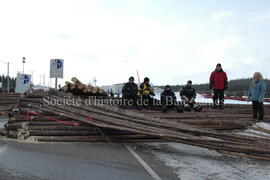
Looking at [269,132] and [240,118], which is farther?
[240,118]

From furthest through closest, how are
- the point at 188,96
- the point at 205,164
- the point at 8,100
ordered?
1. the point at 8,100
2. the point at 188,96
3. the point at 205,164

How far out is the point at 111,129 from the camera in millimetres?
7566

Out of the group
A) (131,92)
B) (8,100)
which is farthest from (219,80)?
(8,100)

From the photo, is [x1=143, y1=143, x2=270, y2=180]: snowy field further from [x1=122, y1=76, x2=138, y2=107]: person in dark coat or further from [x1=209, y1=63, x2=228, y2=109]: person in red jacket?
[x1=209, y1=63, x2=228, y2=109]: person in red jacket

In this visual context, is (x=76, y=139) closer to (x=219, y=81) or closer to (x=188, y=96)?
(x=188, y=96)

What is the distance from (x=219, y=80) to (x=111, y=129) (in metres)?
7.05

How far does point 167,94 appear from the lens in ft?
41.7

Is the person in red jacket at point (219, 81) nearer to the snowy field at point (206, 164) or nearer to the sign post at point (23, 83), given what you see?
the snowy field at point (206, 164)

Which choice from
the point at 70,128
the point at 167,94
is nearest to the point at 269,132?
the point at 167,94

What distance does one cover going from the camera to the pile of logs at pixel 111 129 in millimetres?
6574

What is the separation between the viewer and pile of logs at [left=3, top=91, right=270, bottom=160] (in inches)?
259

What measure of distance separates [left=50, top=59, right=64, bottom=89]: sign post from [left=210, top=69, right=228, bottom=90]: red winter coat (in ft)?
26.9

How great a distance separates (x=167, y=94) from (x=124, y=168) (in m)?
7.61

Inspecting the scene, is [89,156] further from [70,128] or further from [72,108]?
[72,108]
